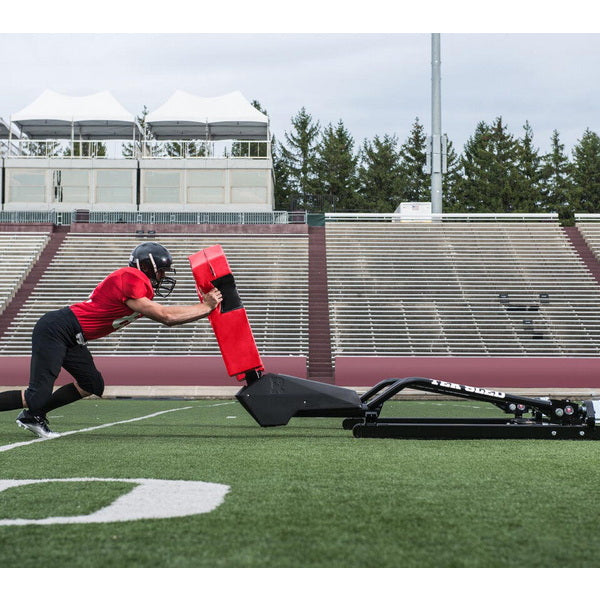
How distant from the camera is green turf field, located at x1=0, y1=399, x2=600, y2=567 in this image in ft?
8.86

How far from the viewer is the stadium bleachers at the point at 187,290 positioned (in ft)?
75.5

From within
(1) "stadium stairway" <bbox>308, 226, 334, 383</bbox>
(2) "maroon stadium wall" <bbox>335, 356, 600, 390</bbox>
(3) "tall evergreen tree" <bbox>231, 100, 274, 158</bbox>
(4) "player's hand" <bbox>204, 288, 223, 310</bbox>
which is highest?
(3) "tall evergreen tree" <bbox>231, 100, 274, 158</bbox>

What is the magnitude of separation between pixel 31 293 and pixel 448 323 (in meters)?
12.5

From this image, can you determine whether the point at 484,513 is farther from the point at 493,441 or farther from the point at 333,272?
the point at 333,272

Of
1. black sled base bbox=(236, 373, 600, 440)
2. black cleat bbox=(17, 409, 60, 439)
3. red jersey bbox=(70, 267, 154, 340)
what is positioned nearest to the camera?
black sled base bbox=(236, 373, 600, 440)

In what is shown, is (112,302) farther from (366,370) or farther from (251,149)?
(251,149)

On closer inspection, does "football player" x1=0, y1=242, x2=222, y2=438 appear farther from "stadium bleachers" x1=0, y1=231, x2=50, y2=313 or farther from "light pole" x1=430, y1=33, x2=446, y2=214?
"light pole" x1=430, y1=33, x2=446, y2=214

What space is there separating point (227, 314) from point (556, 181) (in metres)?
50.9

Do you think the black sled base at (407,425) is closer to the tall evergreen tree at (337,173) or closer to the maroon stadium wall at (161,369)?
the maroon stadium wall at (161,369)

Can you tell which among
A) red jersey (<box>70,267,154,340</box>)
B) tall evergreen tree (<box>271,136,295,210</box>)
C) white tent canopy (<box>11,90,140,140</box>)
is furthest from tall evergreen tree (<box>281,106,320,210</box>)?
red jersey (<box>70,267,154,340</box>)

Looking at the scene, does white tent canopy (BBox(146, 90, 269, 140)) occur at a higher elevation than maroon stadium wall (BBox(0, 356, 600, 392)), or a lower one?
higher

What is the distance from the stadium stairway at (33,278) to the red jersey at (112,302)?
684 inches

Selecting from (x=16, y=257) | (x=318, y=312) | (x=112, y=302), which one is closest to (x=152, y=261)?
(x=112, y=302)

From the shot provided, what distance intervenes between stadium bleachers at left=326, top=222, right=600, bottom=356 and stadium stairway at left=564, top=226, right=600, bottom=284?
0.29 meters
